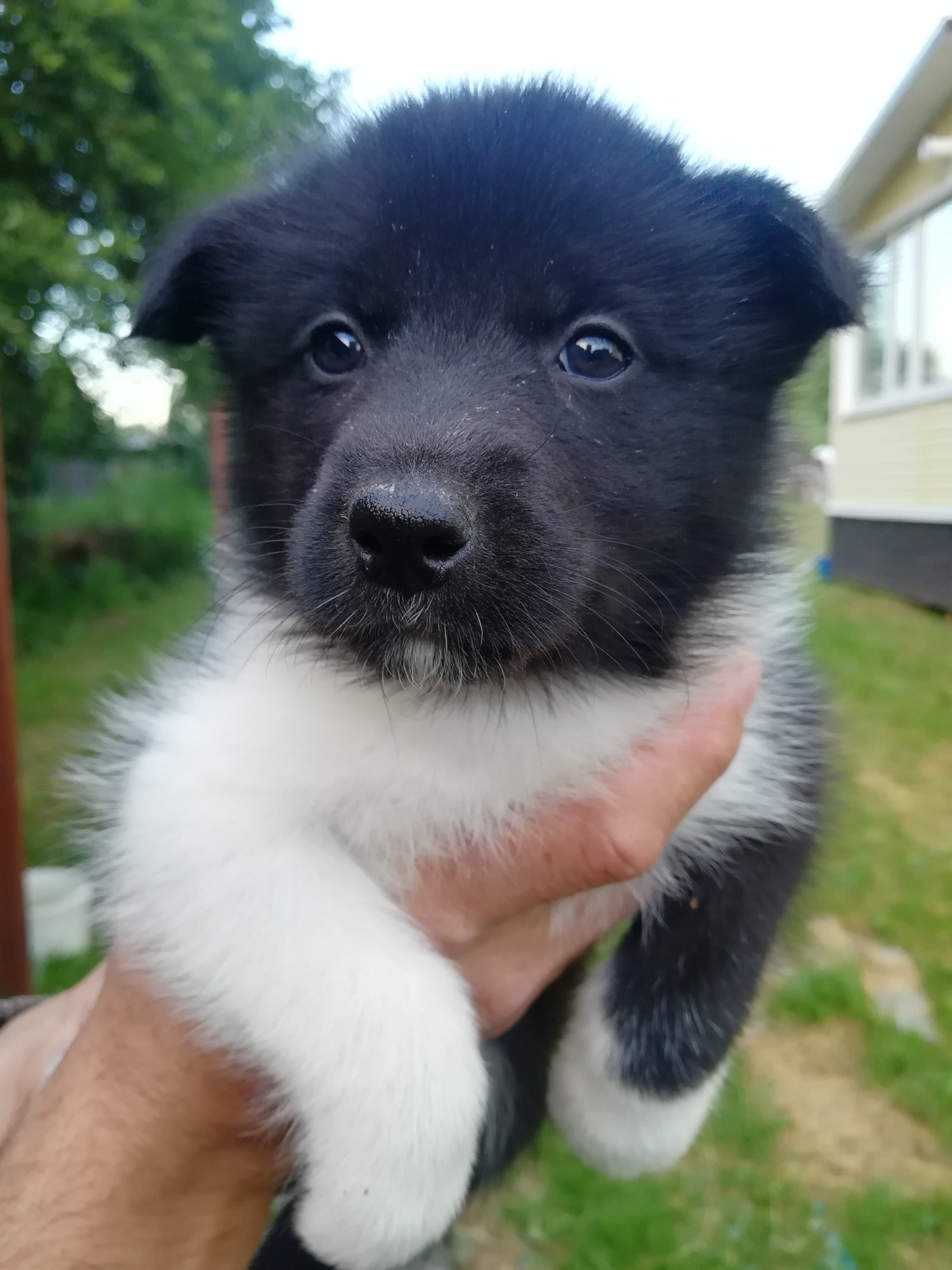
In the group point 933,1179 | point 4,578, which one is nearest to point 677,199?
point 4,578

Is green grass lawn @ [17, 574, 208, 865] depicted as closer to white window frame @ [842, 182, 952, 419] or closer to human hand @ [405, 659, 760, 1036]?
human hand @ [405, 659, 760, 1036]

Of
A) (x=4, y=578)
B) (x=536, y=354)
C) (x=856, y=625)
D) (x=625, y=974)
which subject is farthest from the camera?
(x=856, y=625)

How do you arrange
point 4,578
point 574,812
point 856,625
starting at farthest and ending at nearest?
1. point 856,625
2. point 4,578
3. point 574,812

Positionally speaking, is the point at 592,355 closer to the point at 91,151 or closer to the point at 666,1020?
the point at 666,1020

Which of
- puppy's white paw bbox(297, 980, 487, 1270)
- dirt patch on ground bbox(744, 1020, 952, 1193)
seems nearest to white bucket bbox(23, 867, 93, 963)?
dirt patch on ground bbox(744, 1020, 952, 1193)

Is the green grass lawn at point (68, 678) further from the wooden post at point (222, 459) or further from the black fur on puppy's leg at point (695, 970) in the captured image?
the black fur on puppy's leg at point (695, 970)

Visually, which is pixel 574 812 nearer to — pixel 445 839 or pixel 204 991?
pixel 445 839

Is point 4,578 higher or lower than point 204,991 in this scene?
higher
